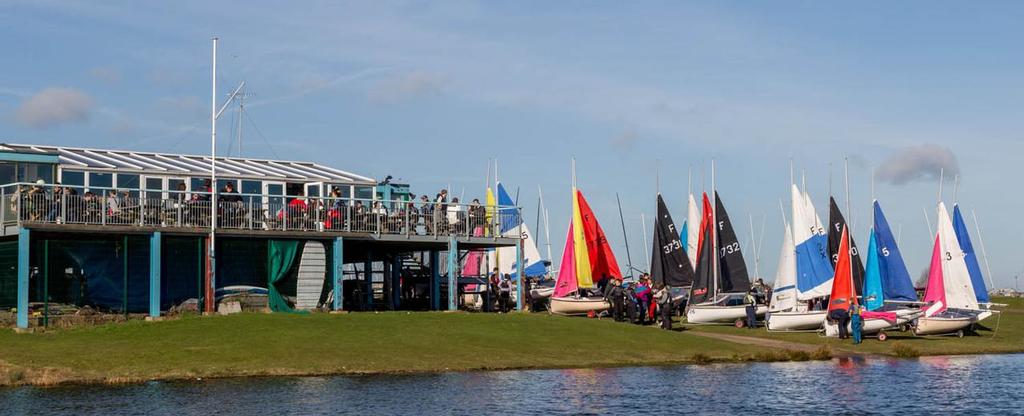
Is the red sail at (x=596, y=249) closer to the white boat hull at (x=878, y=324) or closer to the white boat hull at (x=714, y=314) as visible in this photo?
the white boat hull at (x=714, y=314)

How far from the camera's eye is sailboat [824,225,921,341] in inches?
2147

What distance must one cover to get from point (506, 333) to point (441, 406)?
1480 centimetres

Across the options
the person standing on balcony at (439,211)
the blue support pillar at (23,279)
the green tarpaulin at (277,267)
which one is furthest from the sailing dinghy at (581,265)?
the blue support pillar at (23,279)

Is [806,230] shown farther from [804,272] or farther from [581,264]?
[581,264]

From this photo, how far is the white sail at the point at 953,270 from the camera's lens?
197 feet

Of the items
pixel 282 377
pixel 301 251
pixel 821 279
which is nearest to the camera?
pixel 282 377

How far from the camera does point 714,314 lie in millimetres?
60188

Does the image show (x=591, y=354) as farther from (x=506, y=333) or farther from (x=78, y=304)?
(x=78, y=304)

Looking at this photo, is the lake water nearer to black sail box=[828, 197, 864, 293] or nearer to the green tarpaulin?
the green tarpaulin

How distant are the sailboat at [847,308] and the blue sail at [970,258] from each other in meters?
7.16

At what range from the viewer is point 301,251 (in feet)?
168

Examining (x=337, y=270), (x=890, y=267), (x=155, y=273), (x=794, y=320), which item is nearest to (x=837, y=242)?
(x=890, y=267)

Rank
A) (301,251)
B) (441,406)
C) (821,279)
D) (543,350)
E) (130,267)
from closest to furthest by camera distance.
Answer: (441,406) < (543,350) < (130,267) < (301,251) < (821,279)

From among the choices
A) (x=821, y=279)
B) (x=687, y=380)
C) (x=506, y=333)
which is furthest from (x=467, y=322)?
(x=821, y=279)
